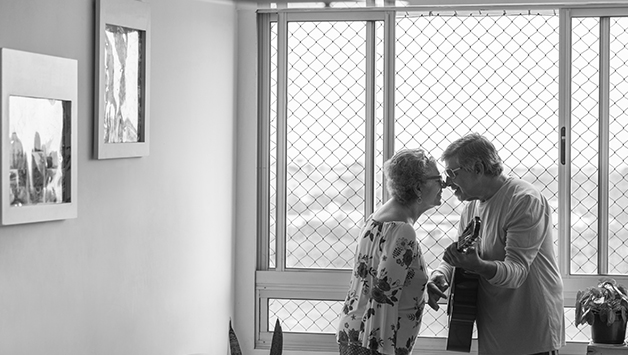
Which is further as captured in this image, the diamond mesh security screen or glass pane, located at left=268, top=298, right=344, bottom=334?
glass pane, located at left=268, top=298, right=344, bottom=334

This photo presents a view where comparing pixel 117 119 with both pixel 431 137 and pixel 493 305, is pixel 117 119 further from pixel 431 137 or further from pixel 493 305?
pixel 431 137

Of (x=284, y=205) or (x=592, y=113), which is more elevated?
(x=592, y=113)

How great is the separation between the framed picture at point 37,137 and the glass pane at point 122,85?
1.03 ft

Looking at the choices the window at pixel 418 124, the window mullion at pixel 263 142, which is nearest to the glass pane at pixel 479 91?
the window at pixel 418 124

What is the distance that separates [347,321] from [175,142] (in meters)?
1.30

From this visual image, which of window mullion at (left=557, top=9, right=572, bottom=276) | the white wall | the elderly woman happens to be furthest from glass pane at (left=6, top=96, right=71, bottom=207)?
window mullion at (left=557, top=9, right=572, bottom=276)

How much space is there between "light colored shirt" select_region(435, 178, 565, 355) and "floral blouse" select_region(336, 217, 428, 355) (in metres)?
0.31

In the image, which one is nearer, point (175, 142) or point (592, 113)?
point (175, 142)

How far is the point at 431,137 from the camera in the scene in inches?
195

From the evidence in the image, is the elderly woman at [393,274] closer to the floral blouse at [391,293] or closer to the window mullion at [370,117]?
the floral blouse at [391,293]

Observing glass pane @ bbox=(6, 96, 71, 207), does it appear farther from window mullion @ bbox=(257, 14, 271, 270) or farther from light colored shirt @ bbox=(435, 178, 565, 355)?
window mullion @ bbox=(257, 14, 271, 270)

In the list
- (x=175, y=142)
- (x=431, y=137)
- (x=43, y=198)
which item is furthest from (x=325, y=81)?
(x=43, y=198)

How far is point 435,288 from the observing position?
3152mm

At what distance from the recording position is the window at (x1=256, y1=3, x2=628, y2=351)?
484 centimetres
